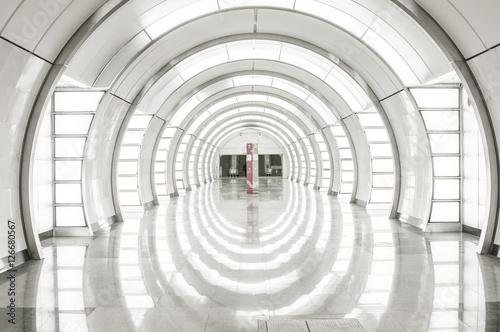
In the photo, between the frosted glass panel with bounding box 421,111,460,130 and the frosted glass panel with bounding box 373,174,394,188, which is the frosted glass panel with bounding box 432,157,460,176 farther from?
the frosted glass panel with bounding box 373,174,394,188

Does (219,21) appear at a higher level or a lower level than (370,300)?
higher

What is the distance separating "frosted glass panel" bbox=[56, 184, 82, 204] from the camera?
13.6 m

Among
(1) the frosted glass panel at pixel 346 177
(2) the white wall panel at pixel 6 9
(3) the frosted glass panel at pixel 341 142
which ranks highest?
(2) the white wall panel at pixel 6 9

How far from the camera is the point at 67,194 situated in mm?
13656

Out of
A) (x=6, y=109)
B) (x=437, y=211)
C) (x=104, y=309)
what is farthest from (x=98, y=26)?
(x=437, y=211)

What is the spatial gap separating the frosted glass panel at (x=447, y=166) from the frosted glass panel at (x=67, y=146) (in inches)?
438

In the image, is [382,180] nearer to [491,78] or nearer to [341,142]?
[341,142]

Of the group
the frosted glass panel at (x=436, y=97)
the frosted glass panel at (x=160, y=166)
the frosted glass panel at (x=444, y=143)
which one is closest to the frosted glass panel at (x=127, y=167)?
the frosted glass panel at (x=160, y=166)

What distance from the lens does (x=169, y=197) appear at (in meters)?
26.7

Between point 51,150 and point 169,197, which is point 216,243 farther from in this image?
point 169,197

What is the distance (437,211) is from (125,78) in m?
10.6

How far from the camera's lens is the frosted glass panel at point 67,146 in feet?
44.7

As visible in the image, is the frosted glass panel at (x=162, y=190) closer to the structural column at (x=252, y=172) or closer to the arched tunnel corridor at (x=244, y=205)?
the arched tunnel corridor at (x=244, y=205)

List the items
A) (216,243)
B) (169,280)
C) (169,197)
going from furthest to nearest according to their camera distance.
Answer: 1. (169,197)
2. (216,243)
3. (169,280)
